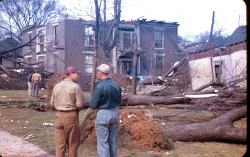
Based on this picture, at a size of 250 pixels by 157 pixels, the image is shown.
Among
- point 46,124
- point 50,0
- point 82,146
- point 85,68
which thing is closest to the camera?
point 82,146

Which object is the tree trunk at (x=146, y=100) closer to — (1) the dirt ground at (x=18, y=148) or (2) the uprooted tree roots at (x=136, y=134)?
(2) the uprooted tree roots at (x=136, y=134)

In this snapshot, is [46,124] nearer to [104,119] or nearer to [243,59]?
[104,119]

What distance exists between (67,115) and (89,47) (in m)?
23.5

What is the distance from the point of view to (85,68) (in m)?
27.6

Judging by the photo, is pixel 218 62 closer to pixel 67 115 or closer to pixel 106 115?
pixel 106 115

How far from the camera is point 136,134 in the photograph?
19.4ft

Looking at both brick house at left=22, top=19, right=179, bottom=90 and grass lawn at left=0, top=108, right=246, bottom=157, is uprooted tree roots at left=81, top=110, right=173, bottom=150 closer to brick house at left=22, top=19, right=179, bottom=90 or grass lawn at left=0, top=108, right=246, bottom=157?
grass lawn at left=0, top=108, right=246, bottom=157

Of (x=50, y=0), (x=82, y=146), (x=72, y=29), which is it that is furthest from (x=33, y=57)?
(x=82, y=146)

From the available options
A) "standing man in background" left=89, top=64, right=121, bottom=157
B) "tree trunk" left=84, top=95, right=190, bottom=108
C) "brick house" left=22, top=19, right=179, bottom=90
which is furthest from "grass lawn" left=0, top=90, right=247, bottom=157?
"brick house" left=22, top=19, right=179, bottom=90

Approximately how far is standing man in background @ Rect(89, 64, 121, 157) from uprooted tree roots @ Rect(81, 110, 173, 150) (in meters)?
1.63

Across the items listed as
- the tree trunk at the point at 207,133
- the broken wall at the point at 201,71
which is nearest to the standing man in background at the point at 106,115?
the tree trunk at the point at 207,133

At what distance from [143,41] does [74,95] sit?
25.2m

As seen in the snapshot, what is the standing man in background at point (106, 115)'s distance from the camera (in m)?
4.15

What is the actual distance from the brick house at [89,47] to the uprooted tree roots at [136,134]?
63.2 feet
